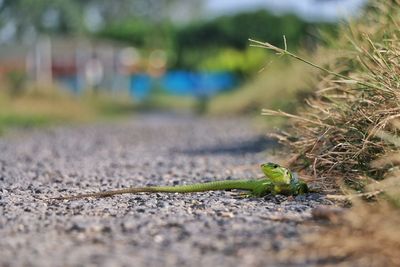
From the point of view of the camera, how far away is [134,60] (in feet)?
187

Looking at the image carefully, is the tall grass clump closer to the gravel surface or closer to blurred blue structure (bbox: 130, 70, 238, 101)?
the gravel surface

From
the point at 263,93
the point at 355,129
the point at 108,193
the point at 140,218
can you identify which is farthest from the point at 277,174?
the point at 263,93

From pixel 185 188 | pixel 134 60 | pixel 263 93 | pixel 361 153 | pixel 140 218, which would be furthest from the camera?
pixel 134 60

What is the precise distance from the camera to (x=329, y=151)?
6.11m

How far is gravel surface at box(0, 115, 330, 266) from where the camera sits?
3887mm

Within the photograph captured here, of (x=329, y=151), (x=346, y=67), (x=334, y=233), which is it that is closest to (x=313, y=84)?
(x=346, y=67)

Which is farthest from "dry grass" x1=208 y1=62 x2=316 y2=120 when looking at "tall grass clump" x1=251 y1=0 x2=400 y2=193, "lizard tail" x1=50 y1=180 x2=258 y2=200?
"lizard tail" x1=50 y1=180 x2=258 y2=200

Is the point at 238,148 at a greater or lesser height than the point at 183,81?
greater

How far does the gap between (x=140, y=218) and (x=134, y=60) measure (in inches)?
2077

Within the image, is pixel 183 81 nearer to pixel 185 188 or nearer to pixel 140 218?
pixel 185 188

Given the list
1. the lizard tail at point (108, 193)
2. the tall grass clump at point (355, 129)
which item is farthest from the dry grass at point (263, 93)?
the lizard tail at point (108, 193)

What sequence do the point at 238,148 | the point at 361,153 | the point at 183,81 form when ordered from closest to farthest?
the point at 361,153 → the point at 238,148 → the point at 183,81

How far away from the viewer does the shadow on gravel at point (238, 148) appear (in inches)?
432

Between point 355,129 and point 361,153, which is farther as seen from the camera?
point 355,129
